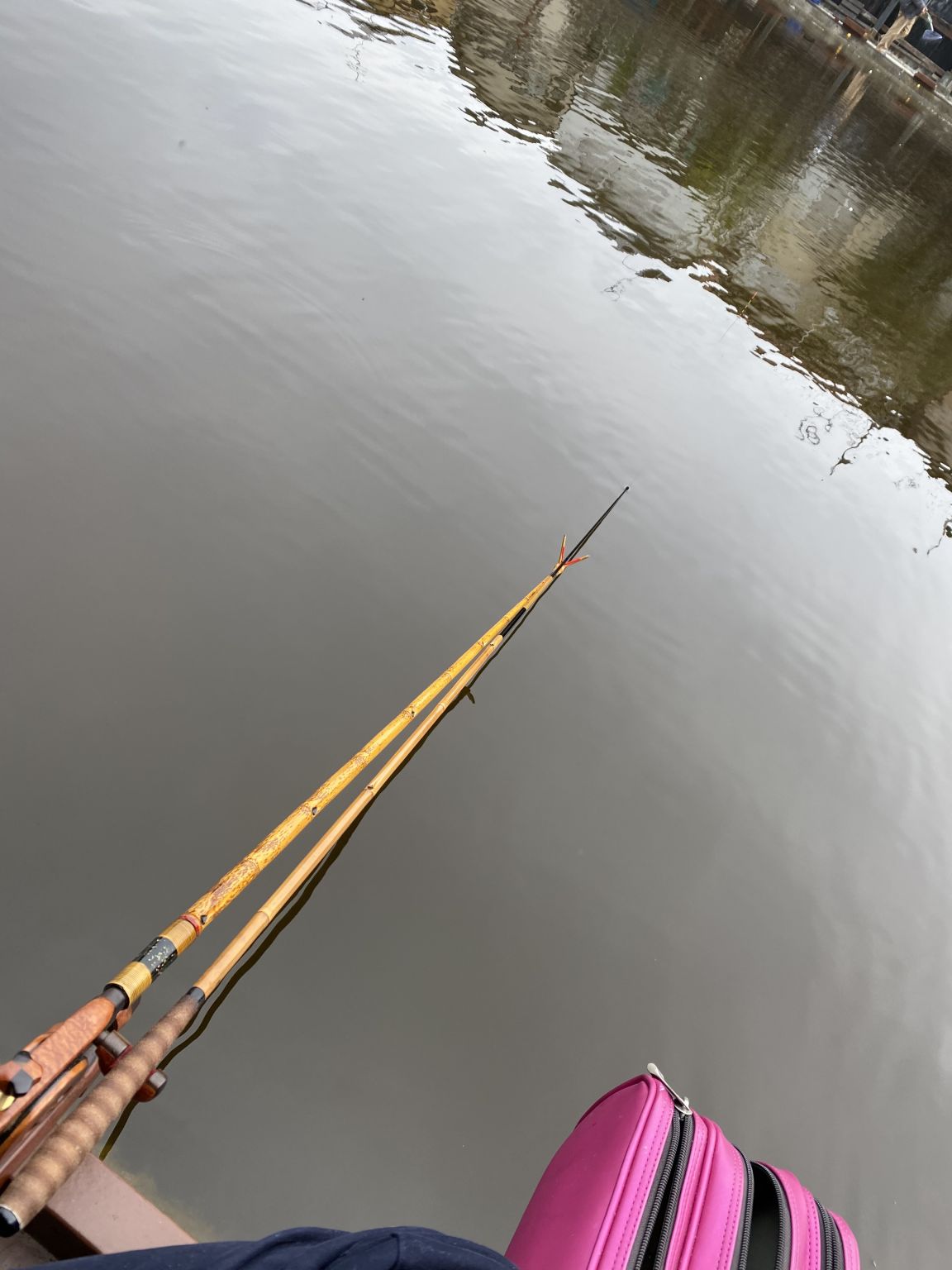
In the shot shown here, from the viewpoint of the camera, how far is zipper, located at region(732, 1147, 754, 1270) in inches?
81.5

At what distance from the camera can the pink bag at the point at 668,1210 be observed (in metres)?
2.04

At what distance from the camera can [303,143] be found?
9578mm

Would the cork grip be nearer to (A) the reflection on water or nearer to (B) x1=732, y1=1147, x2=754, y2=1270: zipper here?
(B) x1=732, y1=1147, x2=754, y2=1270: zipper


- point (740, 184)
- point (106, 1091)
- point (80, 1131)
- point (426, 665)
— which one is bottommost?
point (426, 665)

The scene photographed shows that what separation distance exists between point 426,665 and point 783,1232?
3.31m

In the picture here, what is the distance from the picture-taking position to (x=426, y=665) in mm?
4902

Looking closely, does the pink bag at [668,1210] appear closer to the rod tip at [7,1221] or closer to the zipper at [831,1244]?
the zipper at [831,1244]

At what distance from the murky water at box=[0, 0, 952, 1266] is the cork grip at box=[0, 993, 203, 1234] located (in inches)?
47.2

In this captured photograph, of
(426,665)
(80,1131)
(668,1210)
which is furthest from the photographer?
(426,665)

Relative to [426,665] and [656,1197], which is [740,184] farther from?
[656,1197]

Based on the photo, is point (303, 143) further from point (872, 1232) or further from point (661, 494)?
point (872, 1232)

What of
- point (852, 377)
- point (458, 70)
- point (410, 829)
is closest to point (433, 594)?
point (410, 829)

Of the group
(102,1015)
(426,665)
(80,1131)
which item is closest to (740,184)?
(426,665)

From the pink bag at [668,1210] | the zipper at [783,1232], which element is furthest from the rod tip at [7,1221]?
the zipper at [783,1232]
